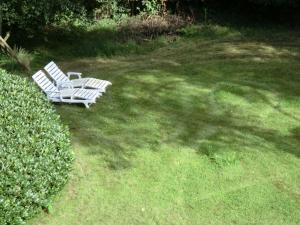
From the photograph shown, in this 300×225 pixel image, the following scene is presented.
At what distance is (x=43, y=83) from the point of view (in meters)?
11.7

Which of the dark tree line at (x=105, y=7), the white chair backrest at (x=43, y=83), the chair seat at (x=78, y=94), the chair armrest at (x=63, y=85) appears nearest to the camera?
the chair seat at (x=78, y=94)

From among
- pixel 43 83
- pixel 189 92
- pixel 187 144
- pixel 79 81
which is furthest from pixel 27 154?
pixel 189 92

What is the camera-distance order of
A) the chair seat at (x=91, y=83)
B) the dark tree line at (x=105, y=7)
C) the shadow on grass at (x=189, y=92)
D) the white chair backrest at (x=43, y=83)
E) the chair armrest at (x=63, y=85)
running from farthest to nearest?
the dark tree line at (x=105, y=7) < the chair armrest at (x=63, y=85) < the chair seat at (x=91, y=83) < the white chair backrest at (x=43, y=83) < the shadow on grass at (x=189, y=92)

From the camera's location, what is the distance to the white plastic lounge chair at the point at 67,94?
11367mm

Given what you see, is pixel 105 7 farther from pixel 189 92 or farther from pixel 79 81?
pixel 189 92

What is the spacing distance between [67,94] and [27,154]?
14.4 ft

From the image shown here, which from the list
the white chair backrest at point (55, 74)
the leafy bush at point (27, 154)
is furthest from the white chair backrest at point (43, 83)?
the leafy bush at point (27, 154)

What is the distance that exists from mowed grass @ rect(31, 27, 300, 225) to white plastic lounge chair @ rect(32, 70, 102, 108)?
9.4 inches

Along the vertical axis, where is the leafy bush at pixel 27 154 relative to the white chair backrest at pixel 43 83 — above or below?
above

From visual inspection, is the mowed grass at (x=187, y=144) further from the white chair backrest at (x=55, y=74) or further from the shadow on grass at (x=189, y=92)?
the white chair backrest at (x=55, y=74)

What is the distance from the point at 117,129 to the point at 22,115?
9.11ft

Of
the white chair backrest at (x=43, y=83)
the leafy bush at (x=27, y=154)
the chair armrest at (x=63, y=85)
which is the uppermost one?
the leafy bush at (x=27, y=154)

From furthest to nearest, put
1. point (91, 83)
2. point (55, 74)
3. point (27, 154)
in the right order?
point (55, 74) < point (91, 83) < point (27, 154)

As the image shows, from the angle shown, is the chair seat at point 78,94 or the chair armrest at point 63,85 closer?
the chair seat at point 78,94
